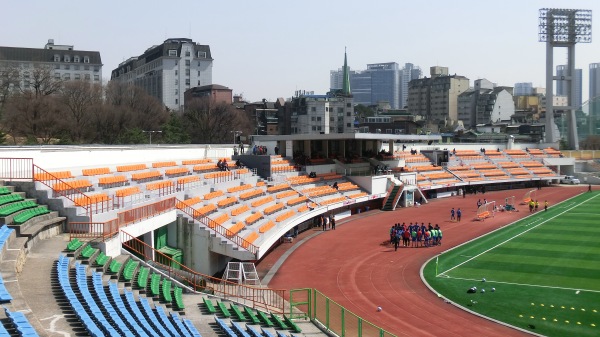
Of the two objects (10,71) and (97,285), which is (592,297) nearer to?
(97,285)

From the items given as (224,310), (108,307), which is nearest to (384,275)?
(224,310)

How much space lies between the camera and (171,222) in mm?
31016

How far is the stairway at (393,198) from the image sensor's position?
192 ft

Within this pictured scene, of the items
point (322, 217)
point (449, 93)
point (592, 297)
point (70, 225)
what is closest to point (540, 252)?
point (592, 297)

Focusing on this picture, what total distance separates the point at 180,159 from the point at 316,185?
13.9m

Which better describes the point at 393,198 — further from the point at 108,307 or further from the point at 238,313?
the point at 108,307

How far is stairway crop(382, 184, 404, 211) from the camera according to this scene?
58.6m

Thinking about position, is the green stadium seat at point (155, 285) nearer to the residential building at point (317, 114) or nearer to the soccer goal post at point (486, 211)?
the soccer goal post at point (486, 211)

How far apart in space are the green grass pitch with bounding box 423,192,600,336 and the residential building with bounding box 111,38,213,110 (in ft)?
335

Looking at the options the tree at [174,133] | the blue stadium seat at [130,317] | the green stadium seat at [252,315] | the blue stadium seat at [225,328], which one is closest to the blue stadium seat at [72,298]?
the blue stadium seat at [130,317]

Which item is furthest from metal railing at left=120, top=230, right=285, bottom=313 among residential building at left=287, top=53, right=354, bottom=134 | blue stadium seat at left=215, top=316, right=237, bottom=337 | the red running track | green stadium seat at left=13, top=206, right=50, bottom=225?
residential building at left=287, top=53, right=354, bottom=134

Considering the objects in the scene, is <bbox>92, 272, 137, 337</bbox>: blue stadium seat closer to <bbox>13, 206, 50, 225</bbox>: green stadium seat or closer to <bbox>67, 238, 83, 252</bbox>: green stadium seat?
<bbox>67, 238, 83, 252</bbox>: green stadium seat

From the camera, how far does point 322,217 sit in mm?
48188

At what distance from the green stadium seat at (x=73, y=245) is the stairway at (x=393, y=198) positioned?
3998cm
